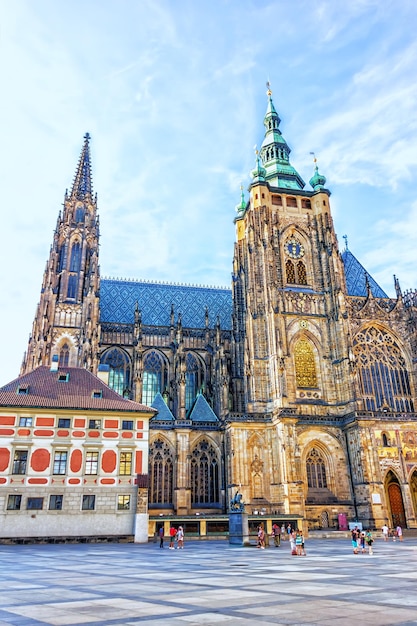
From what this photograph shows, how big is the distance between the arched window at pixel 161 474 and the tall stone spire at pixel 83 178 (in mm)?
29287

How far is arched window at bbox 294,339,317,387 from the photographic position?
44.7 m

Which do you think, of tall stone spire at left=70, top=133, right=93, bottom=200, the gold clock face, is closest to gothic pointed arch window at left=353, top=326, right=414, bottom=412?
the gold clock face

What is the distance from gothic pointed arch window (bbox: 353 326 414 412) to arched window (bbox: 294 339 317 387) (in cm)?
404

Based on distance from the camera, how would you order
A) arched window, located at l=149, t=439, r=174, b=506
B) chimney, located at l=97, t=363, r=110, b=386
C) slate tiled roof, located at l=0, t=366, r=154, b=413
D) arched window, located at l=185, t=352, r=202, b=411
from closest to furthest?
slate tiled roof, located at l=0, t=366, r=154, b=413 → arched window, located at l=149, t=439, r=174, b=506 → chimney, located at l=97, t=363, r=110, b=386 → arched window, located at l=185, t=352, r=202, b=411

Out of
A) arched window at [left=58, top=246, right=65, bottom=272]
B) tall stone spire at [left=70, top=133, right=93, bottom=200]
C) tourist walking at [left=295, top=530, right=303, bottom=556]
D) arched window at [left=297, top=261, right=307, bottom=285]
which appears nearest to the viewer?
tourist walking at [left=295, top=530, right=303, bottom=556]

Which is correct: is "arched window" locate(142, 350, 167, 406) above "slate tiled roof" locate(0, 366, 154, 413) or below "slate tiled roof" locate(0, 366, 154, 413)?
above

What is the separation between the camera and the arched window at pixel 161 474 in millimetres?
41375

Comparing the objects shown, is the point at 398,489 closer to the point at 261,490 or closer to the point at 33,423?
the point at 261,490

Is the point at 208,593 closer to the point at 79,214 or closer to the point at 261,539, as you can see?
the point at 261,539

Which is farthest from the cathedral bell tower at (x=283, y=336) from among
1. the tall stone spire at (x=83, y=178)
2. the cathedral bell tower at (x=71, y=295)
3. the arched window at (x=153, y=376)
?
the tall stone spire at (x=83, y=178)

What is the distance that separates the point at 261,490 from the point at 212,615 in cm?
3377

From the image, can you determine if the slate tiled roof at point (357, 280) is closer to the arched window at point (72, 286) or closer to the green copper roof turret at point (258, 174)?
the green copper roof turret at point (258, 174)

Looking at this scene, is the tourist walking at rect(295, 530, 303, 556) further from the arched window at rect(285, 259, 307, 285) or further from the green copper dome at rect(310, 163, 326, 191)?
the green copper dome at rect(310, 163, 326, 191)

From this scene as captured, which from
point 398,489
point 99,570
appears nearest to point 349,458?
point 398,489
